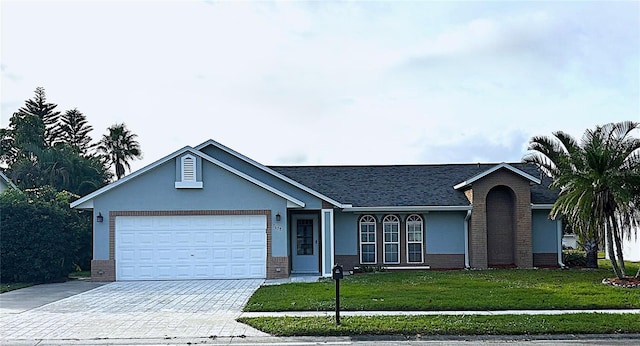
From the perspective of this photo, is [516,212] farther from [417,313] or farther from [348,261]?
[417,313]

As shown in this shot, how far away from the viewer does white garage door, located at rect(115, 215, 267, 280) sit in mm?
23031

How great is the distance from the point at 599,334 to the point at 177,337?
7.45m

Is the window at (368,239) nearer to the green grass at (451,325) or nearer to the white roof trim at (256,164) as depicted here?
the white roof trim at (256,164)

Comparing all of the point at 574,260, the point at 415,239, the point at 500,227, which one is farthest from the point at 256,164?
the point at 574,260

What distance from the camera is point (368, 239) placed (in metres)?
26.5

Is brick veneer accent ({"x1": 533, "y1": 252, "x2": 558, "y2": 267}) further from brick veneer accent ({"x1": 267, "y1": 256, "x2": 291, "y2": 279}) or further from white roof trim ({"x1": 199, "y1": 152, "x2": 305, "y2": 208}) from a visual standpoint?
brick veneer accent ({"x1": 267, "y1": 256, "x2": 291, "y2": 279})

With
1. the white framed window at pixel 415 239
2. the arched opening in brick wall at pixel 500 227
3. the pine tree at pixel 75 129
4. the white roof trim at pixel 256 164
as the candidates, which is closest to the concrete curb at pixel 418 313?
the white roof trim at pixel 256 164

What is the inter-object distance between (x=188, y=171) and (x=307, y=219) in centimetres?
539

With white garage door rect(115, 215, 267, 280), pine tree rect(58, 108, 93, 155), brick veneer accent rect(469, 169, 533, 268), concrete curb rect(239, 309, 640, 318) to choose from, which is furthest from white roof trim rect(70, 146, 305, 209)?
pine tree rect(58, 108, 93, 155)

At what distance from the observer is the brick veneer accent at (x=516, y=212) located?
84.1 feet

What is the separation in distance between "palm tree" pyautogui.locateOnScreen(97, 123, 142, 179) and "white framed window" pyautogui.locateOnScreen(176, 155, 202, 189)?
1033 inches

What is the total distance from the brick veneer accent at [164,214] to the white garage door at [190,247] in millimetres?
143

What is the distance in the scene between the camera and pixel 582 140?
20.8 metres

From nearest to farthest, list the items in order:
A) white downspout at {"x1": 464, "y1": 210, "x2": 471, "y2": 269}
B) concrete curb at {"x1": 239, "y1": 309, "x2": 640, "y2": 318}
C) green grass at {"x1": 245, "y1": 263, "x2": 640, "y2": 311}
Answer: concrete curb at {"x1": 239, "y1": 309, "x2": 640, "y2": 318} → green grass at {"x1": 245, "y1": 263, "x2": 640, "y2": 311} → white downspout at {"x1": 464, "y1": 210, "x2": 471, "y2": 269}
